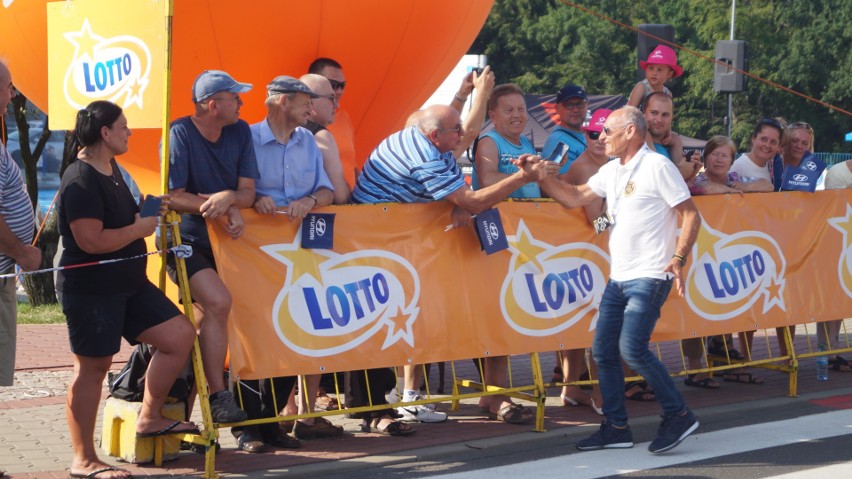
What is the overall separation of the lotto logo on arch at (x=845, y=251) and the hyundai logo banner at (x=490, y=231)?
11.0ft

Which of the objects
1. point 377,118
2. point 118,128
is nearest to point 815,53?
point 377,118

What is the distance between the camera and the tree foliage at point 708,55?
5238 centimetres

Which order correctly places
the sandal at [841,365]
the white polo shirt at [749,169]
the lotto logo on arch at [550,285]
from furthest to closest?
1. the sandal at [841,365]
2. the white polo shirt at [749,169]
3. the lotto logo on arch at [550,285]

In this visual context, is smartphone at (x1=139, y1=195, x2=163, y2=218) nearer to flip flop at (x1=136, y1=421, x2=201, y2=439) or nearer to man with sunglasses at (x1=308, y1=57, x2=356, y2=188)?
flip flop at (x1=136, y1=421, x2=201, y2=439)

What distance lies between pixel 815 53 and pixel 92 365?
174 feet

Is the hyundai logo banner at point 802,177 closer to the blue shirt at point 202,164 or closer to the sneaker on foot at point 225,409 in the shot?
the blue shirt at point 202,164

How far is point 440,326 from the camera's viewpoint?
22.7 ft

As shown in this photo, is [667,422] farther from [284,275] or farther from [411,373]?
[284,275]

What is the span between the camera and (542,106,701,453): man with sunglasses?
6402mm

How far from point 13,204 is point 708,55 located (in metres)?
48.5

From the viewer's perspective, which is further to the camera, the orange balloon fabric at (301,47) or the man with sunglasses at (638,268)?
the orange balloon fabric at (301,47)

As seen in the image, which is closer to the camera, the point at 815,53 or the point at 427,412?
the point at 427,412

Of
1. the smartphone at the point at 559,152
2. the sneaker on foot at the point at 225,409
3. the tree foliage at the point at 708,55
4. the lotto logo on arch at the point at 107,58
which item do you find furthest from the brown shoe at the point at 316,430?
the tree foliage at the point at 708,55

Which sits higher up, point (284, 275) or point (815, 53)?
point (815, 53)
